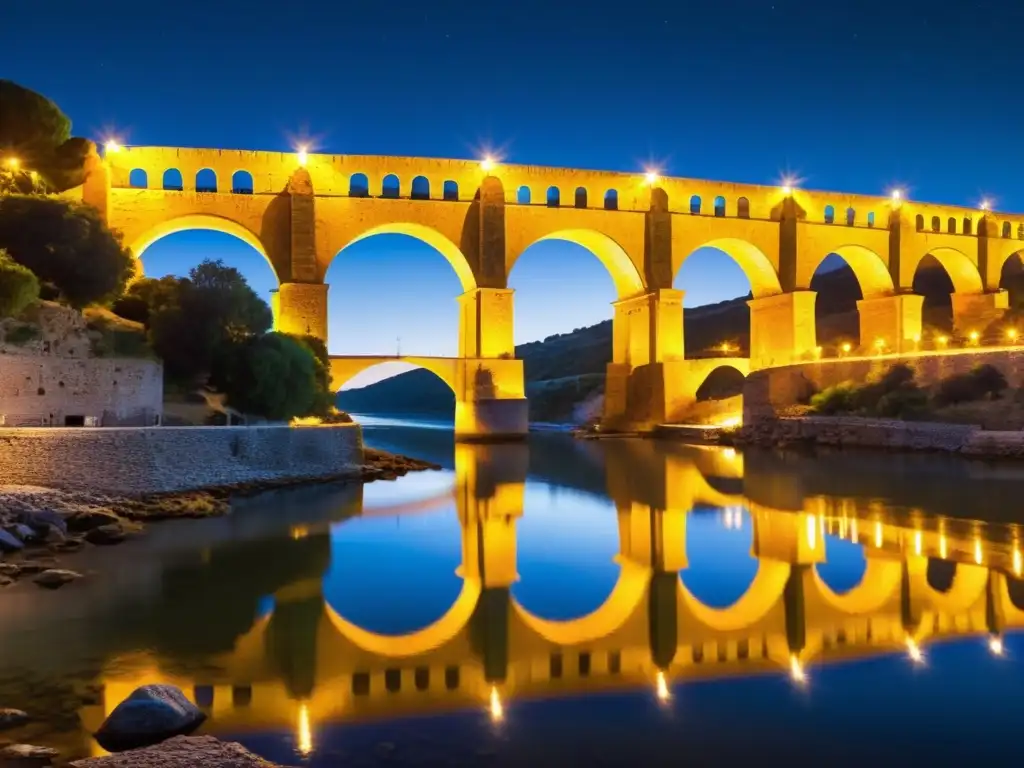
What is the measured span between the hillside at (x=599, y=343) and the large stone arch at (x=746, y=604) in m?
33.2

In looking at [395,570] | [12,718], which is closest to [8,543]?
[395,570]

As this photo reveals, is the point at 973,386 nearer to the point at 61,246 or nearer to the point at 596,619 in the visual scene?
the point at 596,619

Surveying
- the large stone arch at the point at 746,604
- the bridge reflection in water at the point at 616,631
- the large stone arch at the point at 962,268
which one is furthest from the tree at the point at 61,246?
the large stone arch at the point at 962,268

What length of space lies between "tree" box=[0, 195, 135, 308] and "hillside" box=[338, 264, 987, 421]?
29991mm

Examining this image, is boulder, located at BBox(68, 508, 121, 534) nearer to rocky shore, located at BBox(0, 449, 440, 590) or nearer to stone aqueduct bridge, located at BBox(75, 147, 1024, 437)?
rocky shore, located at BBox(0, 449, 440, 590)

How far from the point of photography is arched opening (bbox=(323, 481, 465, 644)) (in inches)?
322

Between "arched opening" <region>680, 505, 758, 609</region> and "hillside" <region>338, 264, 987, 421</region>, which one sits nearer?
"arched opening" <region>680, 505, 758, 609</region>

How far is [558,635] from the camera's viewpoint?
739 cm

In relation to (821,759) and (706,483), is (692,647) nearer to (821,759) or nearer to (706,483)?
(821,759)

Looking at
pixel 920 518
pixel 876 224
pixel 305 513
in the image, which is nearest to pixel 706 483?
pixel 920 518

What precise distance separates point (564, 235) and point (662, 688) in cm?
2621

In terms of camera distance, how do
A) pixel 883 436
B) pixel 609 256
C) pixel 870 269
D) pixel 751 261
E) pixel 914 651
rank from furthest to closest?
1. pixel 870 269
2. pixel 751 261
3. pixel 609 256
4. pixel 883 436
5. pixel 914 651

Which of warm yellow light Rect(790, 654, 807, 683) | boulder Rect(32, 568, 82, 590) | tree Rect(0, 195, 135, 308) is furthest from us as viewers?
tree Rect(0, 195, 135, 308)

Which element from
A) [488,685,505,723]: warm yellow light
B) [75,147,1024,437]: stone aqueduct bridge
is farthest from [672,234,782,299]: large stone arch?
[488,685,505,723]: warm yellow light
